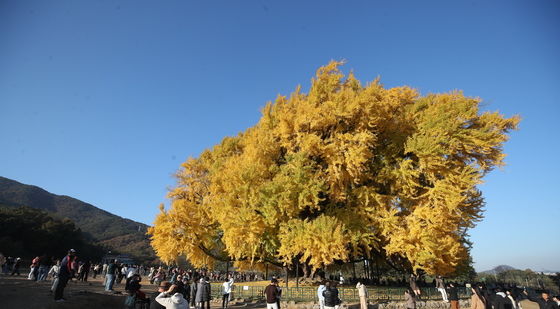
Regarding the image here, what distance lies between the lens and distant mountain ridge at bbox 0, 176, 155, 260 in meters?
94.2

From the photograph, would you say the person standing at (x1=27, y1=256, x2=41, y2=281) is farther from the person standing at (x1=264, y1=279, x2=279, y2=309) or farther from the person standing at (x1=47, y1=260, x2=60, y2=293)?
the person standing at (x1=264, y1=279, x2=279, y2=309)

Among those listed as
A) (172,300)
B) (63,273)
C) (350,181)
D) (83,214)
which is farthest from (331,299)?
(83,214)

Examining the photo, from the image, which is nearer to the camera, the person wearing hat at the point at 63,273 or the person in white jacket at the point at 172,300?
the person in white jacket at the point at 172,300

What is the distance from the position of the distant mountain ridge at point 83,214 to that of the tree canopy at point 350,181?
77250 mm

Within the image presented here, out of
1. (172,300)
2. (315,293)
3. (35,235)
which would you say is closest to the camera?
(172,300)

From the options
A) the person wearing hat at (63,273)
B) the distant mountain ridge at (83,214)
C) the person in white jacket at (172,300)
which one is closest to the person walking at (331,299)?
the person in white jacket at (172,300)

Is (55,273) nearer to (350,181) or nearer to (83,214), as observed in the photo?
(350,181)

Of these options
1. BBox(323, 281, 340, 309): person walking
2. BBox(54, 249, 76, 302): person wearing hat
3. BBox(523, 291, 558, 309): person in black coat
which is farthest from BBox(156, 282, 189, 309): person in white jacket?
BBox(523, 291, 558, 309): person in black coat

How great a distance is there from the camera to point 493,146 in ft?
62.0

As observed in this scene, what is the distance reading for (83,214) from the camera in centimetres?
12612

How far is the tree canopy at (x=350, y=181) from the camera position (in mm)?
16922

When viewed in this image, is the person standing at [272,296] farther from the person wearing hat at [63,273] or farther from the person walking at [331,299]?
the person wearing hat at [63,273]

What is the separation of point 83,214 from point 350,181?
462 ft

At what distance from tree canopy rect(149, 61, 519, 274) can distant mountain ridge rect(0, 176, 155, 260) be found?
3041 inches
